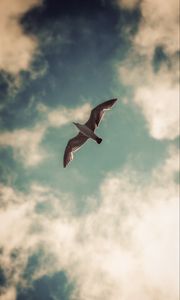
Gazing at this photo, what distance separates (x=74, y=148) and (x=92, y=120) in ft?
9.17

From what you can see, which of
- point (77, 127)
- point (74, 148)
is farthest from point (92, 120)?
point (74, 148)

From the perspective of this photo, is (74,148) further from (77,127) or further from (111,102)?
(111,102)

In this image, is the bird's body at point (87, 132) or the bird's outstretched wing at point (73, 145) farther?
the bird's outstretched wing at point (73, 145)

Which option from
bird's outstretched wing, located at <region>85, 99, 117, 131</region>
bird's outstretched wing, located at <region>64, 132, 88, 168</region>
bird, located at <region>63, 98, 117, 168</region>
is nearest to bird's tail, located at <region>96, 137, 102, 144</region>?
bird, located at <region>63, 98, 117, 168</region>

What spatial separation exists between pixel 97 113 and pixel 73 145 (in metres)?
3.29

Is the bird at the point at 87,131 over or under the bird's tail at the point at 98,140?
over

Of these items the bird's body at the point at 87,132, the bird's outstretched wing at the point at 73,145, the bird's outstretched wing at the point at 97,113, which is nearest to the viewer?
the bird's outstretched wing at the point at 97,113

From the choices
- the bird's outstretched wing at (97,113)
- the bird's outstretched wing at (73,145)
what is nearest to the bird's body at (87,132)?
the bird's outstretched wing at (97,113)

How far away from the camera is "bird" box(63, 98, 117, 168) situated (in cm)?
2226

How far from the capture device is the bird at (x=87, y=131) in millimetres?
22259

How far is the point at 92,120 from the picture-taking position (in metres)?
22.6

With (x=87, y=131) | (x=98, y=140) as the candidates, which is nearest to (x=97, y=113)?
(x=87, y=131)

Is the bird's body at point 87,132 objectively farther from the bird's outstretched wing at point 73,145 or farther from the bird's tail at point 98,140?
the bird's outstretched wing at point 73,145

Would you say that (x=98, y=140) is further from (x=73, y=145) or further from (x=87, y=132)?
(x=73, y=145)
